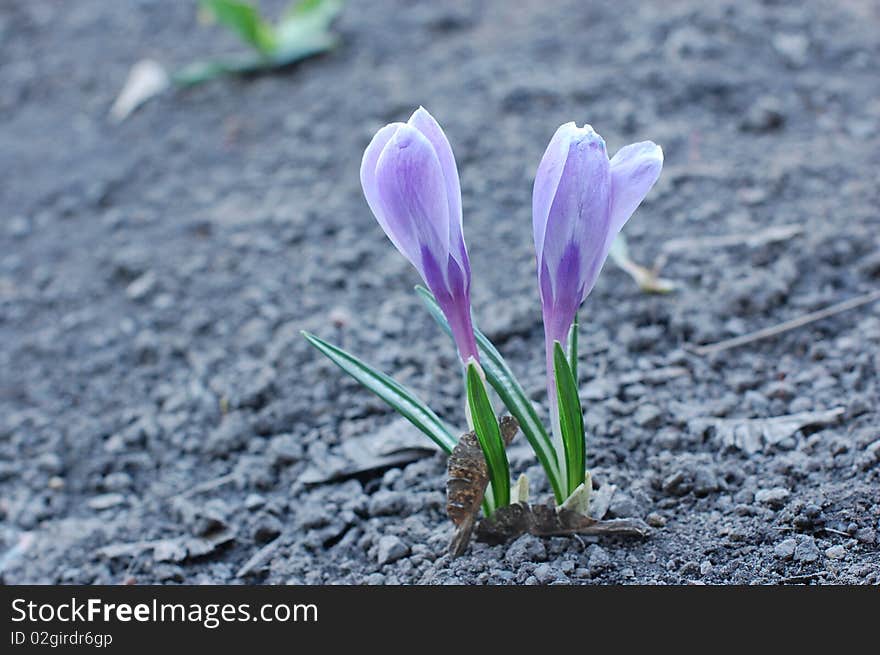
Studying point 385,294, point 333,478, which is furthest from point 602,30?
point 333,478

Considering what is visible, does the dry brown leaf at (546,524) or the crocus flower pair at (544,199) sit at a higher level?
the crocus flower pair at (544,199)

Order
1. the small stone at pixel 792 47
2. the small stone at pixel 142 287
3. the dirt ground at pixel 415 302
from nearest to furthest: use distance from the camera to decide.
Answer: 1. the dirt ground at pixel 415 302
2. the small stone at pixel 142 287
3. the small stone at pixel 792 47

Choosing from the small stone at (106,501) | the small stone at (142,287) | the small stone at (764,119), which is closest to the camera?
the small stone at (106,501)

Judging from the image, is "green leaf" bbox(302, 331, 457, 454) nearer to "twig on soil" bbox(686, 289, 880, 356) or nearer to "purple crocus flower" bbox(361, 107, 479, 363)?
"purple crocus flower" bbox(361, 107, 479, 363)

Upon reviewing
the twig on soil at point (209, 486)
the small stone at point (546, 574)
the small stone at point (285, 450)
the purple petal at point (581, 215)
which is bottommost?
the twig on soil at point (209, 486)

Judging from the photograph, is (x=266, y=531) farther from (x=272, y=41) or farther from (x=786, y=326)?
(x=272, y=41)

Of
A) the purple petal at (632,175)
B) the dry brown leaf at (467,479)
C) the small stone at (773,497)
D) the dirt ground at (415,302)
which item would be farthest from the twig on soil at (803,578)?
the purple petal at (632,175)

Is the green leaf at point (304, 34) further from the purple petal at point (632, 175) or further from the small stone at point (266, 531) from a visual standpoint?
the purple petal at point (632, 175)
